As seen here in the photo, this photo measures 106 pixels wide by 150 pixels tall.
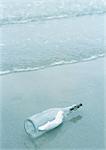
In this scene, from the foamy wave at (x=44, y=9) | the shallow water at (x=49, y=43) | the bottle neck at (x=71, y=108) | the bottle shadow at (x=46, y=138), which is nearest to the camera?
A: the bottle shadow at (x=46, y=138)

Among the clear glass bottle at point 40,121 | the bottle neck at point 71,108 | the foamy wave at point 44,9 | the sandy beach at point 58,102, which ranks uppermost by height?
the clear glass bottle at point 40,121

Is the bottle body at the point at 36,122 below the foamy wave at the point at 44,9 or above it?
above

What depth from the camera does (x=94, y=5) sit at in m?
6.57

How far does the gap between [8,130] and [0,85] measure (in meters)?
0.73

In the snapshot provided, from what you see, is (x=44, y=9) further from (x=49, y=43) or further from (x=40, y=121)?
(x=40, y=121)

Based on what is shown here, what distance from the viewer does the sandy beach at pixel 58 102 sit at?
246cm

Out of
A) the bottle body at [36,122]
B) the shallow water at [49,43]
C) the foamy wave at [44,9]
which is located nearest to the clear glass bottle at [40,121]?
the bottle body at [36,122]

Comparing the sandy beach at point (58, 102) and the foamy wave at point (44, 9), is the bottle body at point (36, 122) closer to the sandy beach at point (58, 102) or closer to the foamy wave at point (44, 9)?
the sandy beach at point (58, 102)

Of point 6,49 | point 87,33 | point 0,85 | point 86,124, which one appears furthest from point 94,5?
point 86,124

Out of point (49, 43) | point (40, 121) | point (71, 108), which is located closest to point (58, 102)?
point (71, 108)

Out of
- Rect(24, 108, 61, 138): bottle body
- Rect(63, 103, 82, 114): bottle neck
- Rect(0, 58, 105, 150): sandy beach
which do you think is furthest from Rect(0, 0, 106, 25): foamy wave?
Rect(24, 108, 61, 138): bottle body

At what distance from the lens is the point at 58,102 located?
115 inches

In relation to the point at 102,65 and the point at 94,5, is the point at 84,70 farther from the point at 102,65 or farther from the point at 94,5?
the point at 94,5

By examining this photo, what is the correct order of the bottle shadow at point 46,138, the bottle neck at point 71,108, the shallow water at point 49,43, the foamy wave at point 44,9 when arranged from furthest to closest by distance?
the foamy wave at point 44,9 < the shallow water at point 49,43 < the bottle neck at point 71,108 < the bottle shadow at point 46,138
